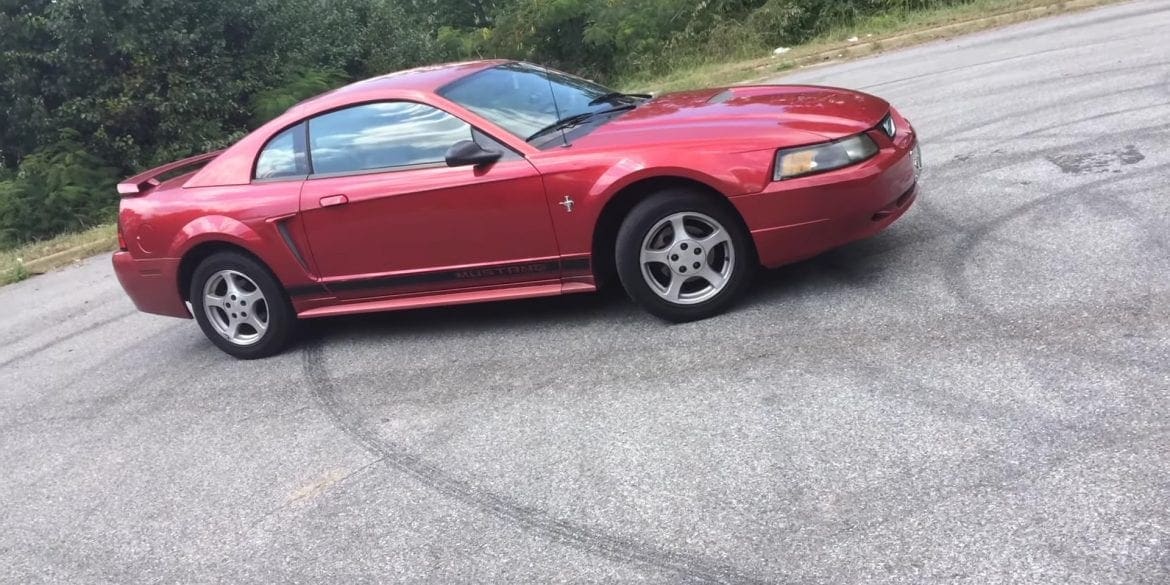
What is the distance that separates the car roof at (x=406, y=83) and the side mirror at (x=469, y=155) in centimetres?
61

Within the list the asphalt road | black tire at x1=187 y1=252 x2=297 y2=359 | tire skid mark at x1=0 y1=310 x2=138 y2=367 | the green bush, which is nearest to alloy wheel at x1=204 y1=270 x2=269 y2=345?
black tire at x1=187 y1=252 x2=297 y2=359

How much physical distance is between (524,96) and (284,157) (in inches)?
58.3

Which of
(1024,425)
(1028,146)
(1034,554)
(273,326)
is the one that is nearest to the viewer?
(1034,554)

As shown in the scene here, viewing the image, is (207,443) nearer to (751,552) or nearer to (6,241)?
(751,552)

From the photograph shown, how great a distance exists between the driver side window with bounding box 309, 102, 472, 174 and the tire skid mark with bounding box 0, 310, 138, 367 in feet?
10.6

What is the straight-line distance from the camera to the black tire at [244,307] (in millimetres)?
6277

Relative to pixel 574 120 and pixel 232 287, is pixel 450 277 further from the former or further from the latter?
pixel 232 287

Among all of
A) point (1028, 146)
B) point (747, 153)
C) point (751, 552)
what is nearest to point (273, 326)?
point (747, 153)

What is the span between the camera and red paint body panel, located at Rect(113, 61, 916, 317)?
16.8 ft

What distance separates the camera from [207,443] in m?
5.23

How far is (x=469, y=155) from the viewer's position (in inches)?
212

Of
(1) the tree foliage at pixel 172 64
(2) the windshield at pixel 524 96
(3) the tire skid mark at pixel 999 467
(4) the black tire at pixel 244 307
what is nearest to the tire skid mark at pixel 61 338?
(4) the black tire at pixel 244 307

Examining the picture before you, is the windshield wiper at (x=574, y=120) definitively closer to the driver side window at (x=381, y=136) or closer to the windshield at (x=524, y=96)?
the windshield at (x=524, y=96)

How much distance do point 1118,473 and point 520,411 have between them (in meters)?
2.50
